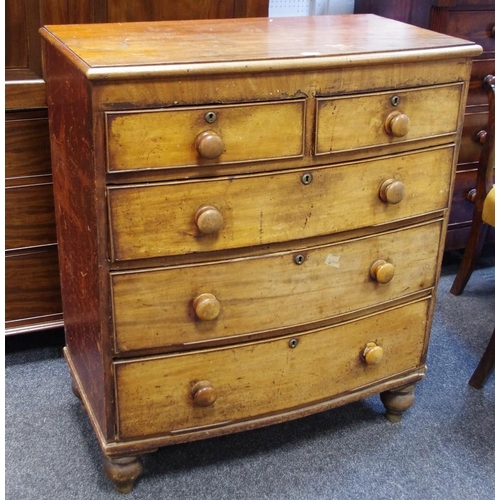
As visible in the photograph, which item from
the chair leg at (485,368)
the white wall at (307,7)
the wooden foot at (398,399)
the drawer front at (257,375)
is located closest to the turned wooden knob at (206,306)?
the drawer front at (257,375)

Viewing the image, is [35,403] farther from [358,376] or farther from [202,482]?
[358,376]

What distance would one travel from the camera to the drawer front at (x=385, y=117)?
1.59 meters

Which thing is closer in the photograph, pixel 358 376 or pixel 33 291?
pixel 358 376

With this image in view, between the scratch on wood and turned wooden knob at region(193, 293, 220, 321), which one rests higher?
the scratch on wood

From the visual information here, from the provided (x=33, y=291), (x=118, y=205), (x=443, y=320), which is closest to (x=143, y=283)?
(x=118, y=205)

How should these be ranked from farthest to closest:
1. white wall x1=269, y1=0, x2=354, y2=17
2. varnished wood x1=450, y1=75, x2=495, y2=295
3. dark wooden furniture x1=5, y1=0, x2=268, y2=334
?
white wall x1=269, y1=0, x2=354, y2=17 → varnished wood x1=450, y1=75, x2=495, y2=295 → dark wooden furniture x1=5, y1=0, x2=268, y2=334

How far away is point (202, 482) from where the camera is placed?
72.4 inches

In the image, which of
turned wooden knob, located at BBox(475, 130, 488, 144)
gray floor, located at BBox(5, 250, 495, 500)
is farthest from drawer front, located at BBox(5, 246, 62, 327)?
turned wooden knob, located at BBox(475, 130, 488, 144)

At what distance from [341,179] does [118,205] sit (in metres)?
0.49

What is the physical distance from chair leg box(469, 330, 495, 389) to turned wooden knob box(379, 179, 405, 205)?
0.68 m

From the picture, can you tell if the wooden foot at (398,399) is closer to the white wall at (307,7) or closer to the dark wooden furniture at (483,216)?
the dark wooden furniture at (483,216)

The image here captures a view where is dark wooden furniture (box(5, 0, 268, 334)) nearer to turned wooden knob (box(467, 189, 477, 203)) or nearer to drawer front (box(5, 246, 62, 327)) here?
drawer front (box(5, 246, 62, 327))

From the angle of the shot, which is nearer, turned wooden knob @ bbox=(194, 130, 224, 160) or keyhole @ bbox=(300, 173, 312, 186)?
turned wooden knob @ bbox=(194, 130, 224, 160)

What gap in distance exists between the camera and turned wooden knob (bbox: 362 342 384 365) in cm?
186
